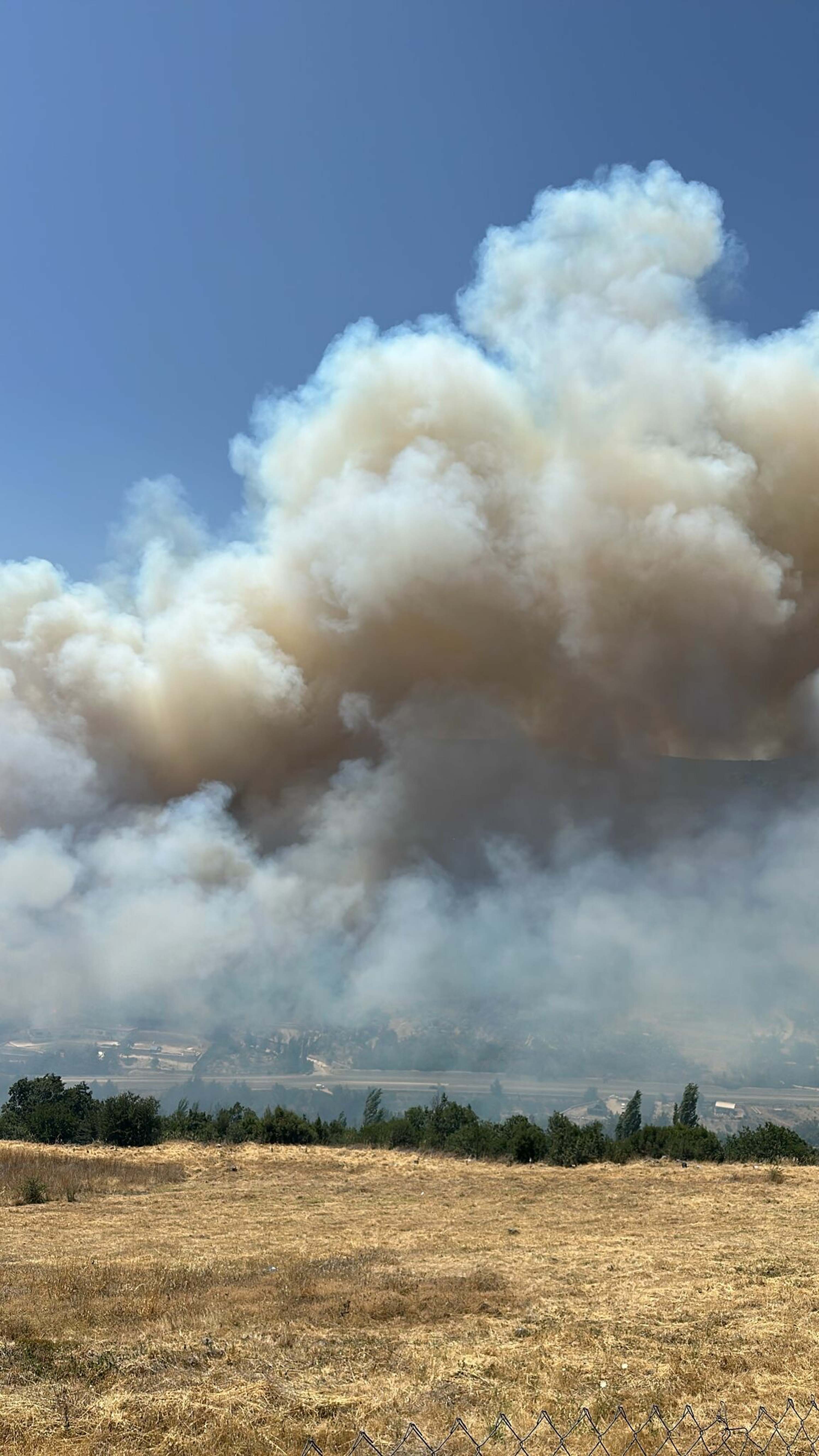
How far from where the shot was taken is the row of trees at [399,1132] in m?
28.7

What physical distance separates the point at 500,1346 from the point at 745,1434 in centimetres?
315

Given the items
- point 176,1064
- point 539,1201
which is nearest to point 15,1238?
point 539,1201

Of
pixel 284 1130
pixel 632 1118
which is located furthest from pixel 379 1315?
pixel 632 1118

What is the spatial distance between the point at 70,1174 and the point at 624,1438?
20405mm

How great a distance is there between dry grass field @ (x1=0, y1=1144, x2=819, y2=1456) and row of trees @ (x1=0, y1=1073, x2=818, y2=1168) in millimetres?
8244

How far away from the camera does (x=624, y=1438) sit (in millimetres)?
7441

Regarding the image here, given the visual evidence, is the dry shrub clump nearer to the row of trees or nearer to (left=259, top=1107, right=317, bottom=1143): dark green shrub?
the row of trees

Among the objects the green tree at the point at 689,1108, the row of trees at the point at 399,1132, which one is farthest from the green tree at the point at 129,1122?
the green tree at the point at 689,1108

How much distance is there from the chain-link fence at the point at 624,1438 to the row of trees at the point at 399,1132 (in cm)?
2090

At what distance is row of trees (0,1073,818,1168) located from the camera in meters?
28.7

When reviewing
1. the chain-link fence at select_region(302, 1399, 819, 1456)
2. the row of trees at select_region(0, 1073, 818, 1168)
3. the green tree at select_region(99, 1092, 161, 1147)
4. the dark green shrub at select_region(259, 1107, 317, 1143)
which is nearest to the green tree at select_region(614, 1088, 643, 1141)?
the row of trees at select_region(0, 1073, 818, 1168)

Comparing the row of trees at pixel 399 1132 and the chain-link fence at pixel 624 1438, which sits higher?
the chain-link fence at pixel 624 1438

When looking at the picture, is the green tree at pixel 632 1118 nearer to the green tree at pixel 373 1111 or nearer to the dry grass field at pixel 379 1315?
the green tree at pixel 373 1111

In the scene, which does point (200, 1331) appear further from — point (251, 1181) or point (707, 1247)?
point (251, 1181)
